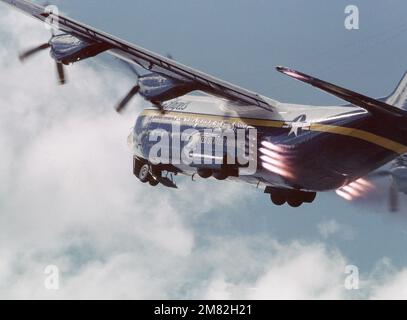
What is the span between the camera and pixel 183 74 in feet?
100

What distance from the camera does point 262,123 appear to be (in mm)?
30516

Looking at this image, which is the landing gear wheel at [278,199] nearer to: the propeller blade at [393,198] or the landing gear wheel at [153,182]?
the propeller blade at [393,198]

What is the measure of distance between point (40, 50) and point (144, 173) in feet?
21.9

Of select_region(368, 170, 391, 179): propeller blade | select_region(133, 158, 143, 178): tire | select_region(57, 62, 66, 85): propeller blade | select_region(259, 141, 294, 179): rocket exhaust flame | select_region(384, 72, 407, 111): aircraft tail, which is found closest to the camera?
select_region(384, 72, 407, 111): aircraft tail

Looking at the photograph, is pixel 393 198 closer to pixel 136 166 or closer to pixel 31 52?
pixel 136 166

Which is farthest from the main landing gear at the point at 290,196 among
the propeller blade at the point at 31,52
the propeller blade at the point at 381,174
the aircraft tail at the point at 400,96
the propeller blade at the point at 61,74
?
the propeller blade at the point at 31,52

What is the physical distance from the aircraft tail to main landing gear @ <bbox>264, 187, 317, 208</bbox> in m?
5.86

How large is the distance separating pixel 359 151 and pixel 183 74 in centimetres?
657

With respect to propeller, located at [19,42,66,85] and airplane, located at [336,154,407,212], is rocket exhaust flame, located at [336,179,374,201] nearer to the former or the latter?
airplane, located at [336,154,407,212]

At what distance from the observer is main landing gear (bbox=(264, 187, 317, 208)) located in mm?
32375

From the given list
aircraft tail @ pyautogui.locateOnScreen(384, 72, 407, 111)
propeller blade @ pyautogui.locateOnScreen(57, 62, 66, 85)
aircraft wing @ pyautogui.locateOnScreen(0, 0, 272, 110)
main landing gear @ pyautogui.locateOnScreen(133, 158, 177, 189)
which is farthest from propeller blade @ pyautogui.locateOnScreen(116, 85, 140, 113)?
aircraft tail @ pyautogui.locateOnScreen(384, 72, 407, 111)

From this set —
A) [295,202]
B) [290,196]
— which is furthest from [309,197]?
[290,196]

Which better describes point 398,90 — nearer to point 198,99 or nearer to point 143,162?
point 198,99

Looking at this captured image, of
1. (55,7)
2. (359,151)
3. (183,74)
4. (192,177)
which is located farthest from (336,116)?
(55,7)
